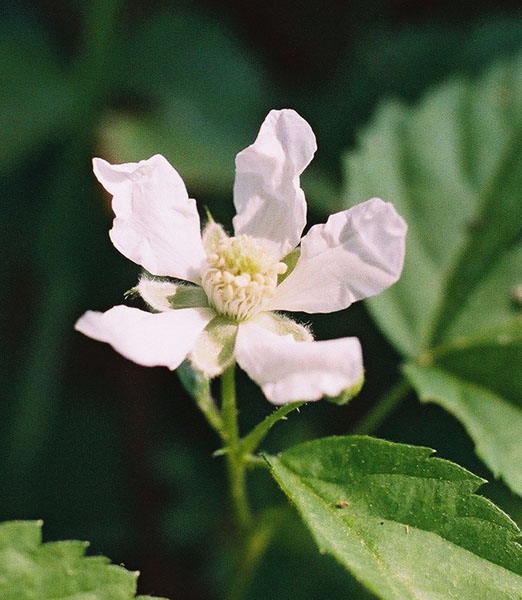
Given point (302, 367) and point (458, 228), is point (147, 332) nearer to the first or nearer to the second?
point (302, 367)

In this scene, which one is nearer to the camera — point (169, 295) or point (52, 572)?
point (52, 572)

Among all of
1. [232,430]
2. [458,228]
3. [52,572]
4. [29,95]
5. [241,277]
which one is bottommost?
[52,572]

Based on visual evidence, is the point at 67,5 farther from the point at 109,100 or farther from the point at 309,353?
the point at 309,353

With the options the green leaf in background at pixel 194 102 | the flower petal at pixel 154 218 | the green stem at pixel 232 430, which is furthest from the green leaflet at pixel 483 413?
the green leaf in background at pixel 194 102

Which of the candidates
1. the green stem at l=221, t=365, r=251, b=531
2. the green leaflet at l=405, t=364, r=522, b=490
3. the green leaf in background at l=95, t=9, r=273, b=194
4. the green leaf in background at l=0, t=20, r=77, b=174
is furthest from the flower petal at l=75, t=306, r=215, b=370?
the green leaf in background at l=0, t=20, r=77, b=174

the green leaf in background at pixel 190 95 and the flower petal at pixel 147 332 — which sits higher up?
the green leaf in background at pixel 190 95

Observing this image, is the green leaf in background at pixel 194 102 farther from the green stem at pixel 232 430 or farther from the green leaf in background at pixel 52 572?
the green leaf in background at pixel 52 572

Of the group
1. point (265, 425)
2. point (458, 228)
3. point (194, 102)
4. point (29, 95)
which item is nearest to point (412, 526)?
point (265, 425)
